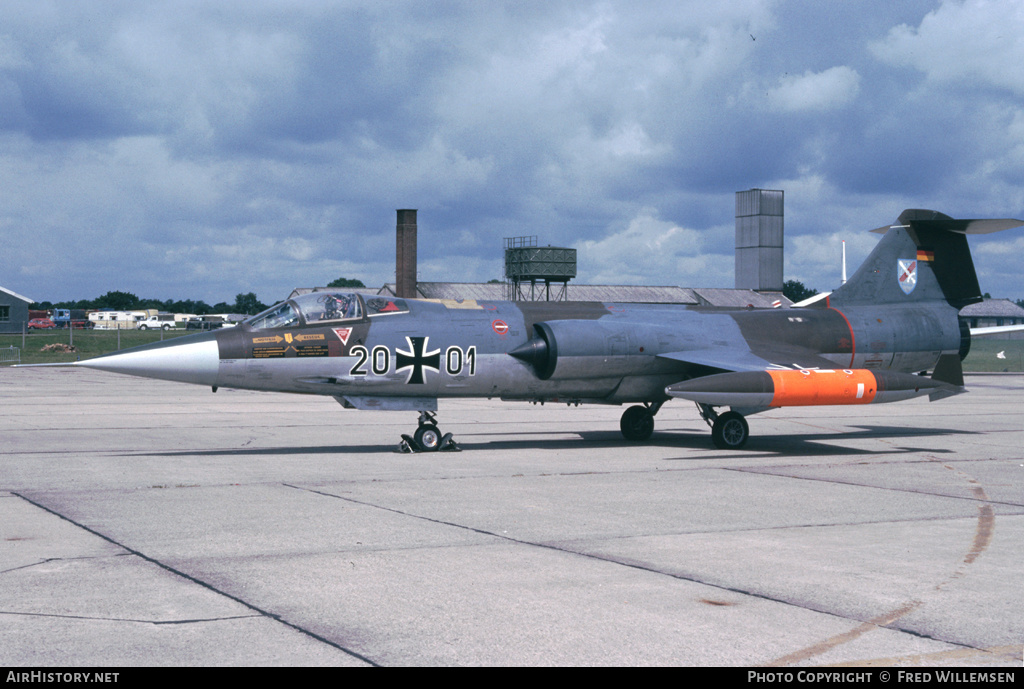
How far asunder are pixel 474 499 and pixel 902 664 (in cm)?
634

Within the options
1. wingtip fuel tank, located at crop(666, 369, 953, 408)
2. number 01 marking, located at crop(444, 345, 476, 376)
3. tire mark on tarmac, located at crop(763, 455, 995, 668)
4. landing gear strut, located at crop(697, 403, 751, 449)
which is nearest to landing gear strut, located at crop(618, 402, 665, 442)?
landing gear strut, located at crop(697, 403, 751, 449)

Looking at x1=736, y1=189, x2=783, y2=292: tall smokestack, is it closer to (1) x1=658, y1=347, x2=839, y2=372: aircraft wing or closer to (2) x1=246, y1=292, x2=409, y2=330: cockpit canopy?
Result: (1) x1=658, y1=347, x2=839, y2=372: aircraft wing

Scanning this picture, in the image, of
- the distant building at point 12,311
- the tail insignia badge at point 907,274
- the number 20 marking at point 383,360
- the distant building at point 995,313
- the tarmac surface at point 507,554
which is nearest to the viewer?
the tarmac surface at point 507,554

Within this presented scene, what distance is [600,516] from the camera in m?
10.0

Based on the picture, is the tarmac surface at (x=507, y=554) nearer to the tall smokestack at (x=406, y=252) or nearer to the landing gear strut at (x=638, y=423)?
the landing gear strut at (x=638, y=423)

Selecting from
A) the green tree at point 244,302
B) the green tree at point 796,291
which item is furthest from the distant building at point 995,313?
the green tree at point 244,302

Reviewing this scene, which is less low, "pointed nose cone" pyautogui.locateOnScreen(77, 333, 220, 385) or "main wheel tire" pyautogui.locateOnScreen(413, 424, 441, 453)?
"pointed nose cone" pyautogui.locateOnScreen(77, 333, 220, 385)

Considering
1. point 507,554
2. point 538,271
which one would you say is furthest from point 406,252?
point 507,554

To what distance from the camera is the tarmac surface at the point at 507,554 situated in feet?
18.4

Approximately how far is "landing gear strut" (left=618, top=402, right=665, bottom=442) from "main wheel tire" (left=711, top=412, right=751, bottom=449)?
67.6 inches

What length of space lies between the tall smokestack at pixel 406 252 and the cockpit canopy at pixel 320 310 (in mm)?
53656

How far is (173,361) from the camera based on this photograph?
14219mm

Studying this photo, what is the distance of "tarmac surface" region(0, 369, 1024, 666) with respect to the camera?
5598 millimetres

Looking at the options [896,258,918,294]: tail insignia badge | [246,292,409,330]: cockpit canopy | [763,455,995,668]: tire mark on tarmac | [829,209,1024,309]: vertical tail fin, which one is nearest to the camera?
[763,455,995,668]: tire mark on tarmac
